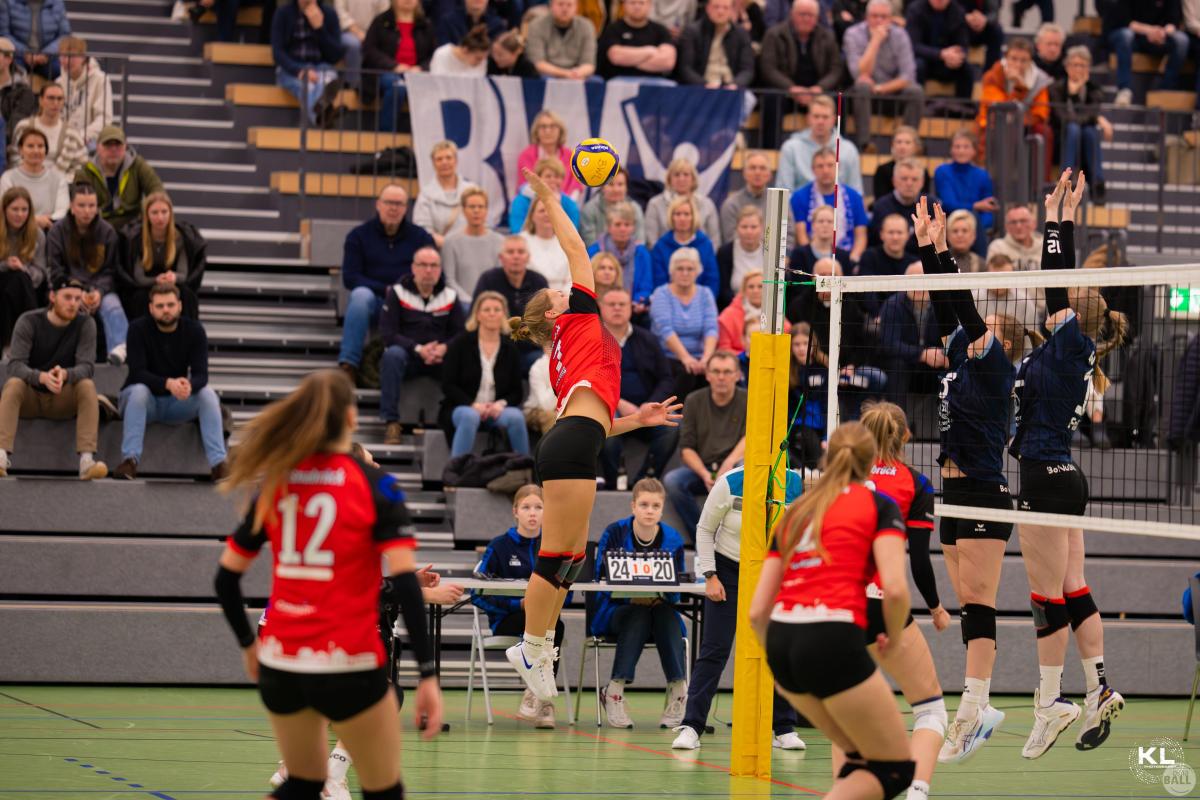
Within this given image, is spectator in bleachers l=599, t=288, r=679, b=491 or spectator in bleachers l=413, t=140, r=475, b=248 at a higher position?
spectator in bleachers l=413, t=140, r=475, b=248

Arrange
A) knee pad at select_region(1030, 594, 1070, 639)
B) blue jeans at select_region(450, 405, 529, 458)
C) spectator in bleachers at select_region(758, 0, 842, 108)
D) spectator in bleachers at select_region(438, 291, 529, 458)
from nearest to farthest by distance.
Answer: knee pad at select_region(1030, 594, 1070, 639) → blue jeans at select_region(450, 405, 529, 458) → spectator in bleachers at select_region(438, 291, 529, 458) → spectator in bleachers at select_region(758, 0, 842, 108)

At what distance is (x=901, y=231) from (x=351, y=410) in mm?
9051

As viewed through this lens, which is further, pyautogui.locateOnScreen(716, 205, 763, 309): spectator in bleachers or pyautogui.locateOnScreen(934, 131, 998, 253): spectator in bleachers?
pyautogui.locateOnScreen(934, 131, 998, 253): spectator in bleachers

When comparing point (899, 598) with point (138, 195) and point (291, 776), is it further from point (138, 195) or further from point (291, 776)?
point (138, 195)

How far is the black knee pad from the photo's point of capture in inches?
205

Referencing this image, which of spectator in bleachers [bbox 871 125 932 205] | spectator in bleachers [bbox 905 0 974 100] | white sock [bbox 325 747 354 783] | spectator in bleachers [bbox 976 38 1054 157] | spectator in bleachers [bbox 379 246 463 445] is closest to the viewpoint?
white sock [bbox 325 747 354 783]

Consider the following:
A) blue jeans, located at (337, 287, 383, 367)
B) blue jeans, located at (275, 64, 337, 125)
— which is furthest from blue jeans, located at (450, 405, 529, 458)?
blue jeans, located at (275, 64, 337, 125)

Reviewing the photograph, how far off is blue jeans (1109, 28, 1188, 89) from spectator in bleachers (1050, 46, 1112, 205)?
222 centimetres

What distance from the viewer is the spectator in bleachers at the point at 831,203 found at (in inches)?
569

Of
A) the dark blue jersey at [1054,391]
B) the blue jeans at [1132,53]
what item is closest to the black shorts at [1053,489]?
the dark blue jersey at [1054,391]

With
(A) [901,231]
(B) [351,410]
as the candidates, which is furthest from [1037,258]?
(B) [351,410]

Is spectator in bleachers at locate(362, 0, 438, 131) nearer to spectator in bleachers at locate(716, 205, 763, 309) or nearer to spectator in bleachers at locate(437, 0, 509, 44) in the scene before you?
spectator in bleachers at locate(437, 0, 509, 44)

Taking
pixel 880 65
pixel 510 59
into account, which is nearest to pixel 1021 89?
pixel 880 65

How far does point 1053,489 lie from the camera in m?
8.53
